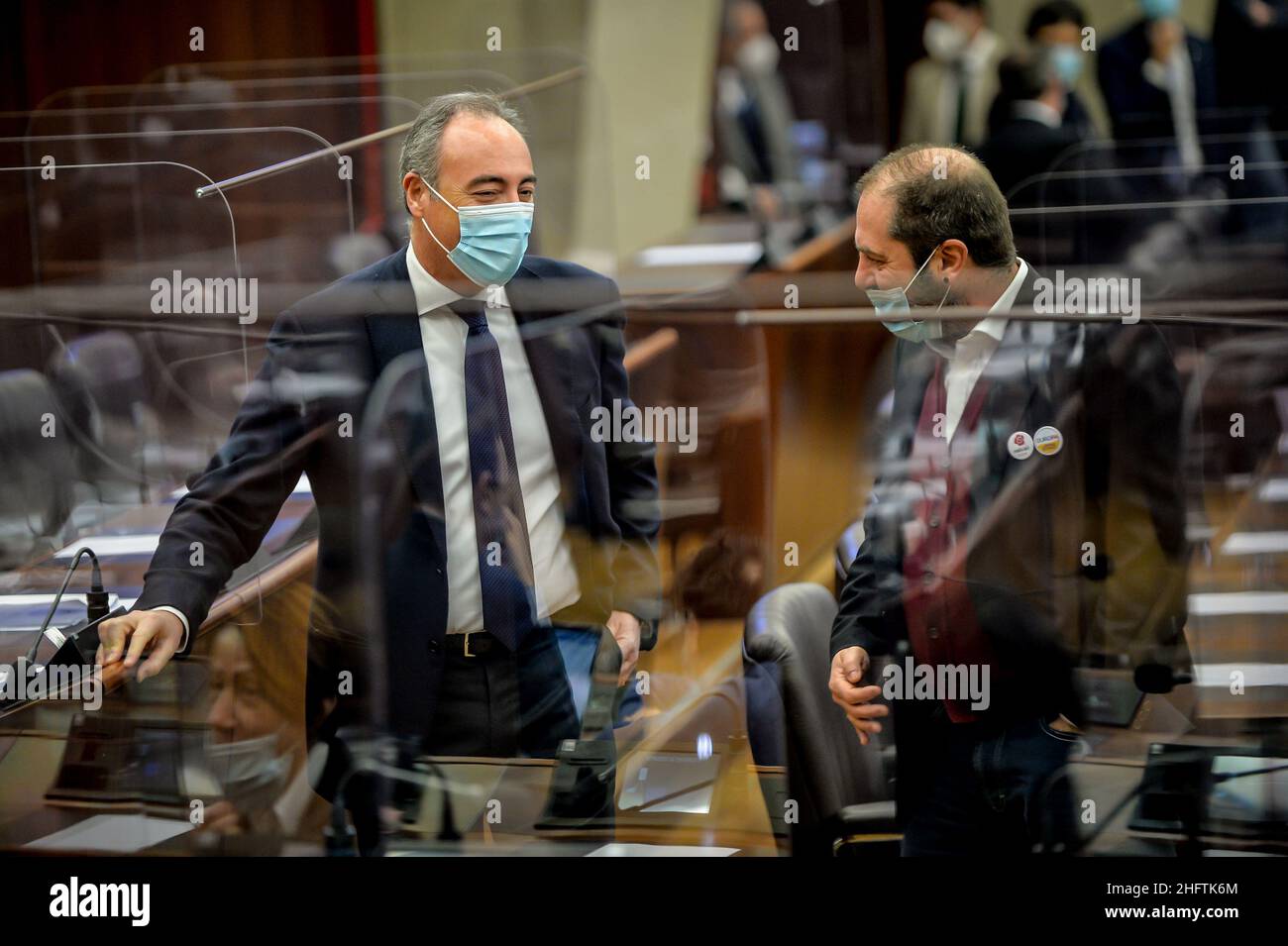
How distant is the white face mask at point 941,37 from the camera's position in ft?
9.94

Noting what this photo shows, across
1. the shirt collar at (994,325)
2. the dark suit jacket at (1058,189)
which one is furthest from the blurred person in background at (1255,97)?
the shirt collar at (994,325)

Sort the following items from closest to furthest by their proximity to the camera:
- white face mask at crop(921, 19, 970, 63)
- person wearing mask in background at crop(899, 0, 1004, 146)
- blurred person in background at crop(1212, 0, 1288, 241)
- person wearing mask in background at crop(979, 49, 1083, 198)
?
1. blurred person in background at crop(1212, 0, 1288, 241)
2. person wearing mask in background at crop(979, 49, 1083, 198)
3. person wearing mask in background at crop(899, 0, 1004, 146)
4. white face mask at crop(921, 19, 970, 63)

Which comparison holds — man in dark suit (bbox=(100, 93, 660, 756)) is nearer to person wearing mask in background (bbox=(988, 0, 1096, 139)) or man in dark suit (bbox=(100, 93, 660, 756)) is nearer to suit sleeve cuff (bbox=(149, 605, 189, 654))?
suit sleeve cuff (bbox=(149, 605, 189, 654))

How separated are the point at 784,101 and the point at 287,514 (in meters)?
2.21

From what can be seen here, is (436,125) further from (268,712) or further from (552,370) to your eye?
(268,712)

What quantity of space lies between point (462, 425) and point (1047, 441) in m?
0.77

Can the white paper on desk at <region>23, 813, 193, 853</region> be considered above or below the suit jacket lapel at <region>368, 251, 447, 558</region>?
below

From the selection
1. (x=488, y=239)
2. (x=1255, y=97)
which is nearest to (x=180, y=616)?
(x=488, y=239)

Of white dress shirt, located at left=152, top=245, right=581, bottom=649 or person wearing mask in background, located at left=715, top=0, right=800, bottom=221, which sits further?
person wearing mask in background, located at left=715, top=0, right=800, bottom=221

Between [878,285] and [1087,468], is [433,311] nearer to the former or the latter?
[878,285]

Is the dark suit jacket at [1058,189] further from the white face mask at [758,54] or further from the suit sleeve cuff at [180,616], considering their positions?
the suit sleeve cuff at [180,616]

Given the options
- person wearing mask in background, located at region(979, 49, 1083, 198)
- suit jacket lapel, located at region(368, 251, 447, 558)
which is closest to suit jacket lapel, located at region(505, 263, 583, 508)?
suit jacket lapel, located at region(368, 251, 447, 558)

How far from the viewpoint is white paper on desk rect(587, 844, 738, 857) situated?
198 cm

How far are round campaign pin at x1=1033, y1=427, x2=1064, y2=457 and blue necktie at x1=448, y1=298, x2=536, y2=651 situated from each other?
0.69m
